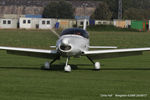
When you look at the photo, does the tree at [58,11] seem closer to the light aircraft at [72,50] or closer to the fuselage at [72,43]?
the light aircraft at [72,50]

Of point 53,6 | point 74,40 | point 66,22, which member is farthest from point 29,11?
point 74,40

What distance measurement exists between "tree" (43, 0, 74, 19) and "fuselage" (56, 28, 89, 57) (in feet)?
315

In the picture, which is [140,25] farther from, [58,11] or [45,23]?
[58,11]

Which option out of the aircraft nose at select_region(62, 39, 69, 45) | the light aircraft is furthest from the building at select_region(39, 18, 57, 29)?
the aircraft nose at select_region(62, 39, 69, 45)

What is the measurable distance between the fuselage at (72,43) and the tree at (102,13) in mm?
97815

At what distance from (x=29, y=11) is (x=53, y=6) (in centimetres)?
683

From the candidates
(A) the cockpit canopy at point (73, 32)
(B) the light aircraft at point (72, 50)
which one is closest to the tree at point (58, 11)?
(B) the light aircraft at point (72, 50)

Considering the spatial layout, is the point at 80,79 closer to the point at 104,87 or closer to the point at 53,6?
the point at 104,87

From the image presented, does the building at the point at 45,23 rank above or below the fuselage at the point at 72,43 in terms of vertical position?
below

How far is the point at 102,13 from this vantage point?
372 feet

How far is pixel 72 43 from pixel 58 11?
101 meters

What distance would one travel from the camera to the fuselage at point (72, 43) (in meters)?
14.2

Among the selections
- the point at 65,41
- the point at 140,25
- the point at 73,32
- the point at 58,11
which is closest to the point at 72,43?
the point at 65,41

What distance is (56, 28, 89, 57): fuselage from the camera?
14187mm
